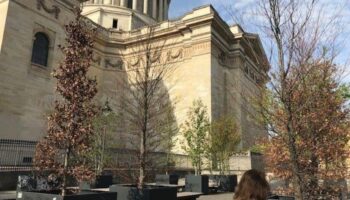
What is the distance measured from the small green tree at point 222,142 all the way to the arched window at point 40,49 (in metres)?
13.6

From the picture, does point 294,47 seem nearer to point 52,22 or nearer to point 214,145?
point 214,145

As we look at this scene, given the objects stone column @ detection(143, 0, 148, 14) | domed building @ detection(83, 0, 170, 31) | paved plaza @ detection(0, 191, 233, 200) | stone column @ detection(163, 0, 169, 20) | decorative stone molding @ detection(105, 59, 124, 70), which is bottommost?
paved plaza @ detection(0, 191, 233, 200)

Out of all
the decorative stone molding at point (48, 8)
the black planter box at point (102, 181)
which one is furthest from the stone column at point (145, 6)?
the black planter box at point (102, 181)

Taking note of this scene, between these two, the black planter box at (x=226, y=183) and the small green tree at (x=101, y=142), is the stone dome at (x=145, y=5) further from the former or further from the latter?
the black planter box at (x=226, y=183)

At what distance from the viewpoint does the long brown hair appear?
307 cm

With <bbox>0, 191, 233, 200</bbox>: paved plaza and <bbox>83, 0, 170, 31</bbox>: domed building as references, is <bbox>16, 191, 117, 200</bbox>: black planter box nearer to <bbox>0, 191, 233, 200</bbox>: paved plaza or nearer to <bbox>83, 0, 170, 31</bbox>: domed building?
<bbox>0, 191, 233, 200</bbox>: paved plaza

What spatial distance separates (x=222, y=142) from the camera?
68.0 ft

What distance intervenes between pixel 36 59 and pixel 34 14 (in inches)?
126

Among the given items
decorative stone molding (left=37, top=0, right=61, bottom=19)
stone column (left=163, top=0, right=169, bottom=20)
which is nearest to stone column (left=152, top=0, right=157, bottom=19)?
stone column (left=163, top=0, right=169, bottom=20)

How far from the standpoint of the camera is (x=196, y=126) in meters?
19.5

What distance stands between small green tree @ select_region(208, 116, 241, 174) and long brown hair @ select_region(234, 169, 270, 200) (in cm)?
1688

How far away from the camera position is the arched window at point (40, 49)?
2467 centimetres

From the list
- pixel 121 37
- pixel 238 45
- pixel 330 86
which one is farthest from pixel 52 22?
pixel 330 86

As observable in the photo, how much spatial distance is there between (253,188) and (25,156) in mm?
16799
